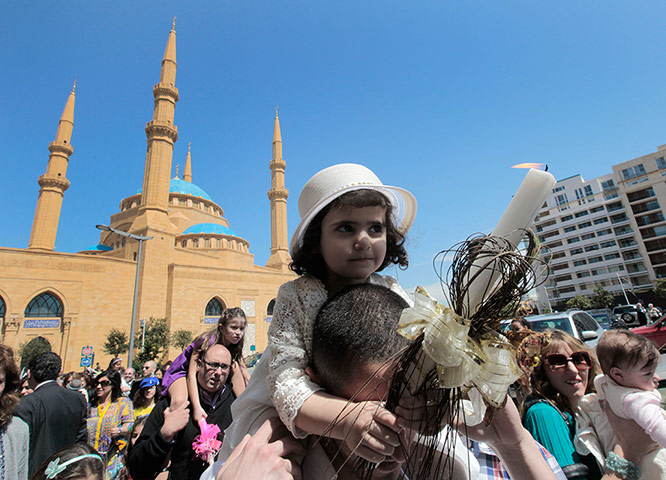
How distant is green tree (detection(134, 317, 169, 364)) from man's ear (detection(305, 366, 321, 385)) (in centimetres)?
2321

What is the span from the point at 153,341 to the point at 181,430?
75.6ft

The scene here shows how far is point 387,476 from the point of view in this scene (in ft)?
3.18

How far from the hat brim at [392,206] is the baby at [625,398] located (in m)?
1.65

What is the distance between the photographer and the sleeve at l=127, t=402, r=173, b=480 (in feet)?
7.55

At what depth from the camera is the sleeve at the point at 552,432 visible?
6.81 feet

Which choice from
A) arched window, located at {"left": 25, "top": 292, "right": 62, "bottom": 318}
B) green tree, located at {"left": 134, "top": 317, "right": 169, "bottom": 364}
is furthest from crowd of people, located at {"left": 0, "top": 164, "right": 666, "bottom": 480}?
arched window, located at {"left": 25, "top": 292, "right": 62, "bottom": 318}

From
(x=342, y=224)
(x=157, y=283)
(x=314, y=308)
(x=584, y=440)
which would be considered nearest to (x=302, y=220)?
(x=342, y=224)

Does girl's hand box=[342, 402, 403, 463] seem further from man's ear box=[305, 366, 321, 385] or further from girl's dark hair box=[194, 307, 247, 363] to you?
girl's dark hair box=[194, 307, 247, 363]

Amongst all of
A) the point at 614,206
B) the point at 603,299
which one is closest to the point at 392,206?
the point at 603,299

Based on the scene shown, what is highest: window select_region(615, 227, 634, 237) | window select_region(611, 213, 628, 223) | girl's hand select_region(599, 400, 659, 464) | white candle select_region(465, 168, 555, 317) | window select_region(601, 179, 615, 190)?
window select_region(601, 179, 615, 190)

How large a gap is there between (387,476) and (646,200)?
58.6m

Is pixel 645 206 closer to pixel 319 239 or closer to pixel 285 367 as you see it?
pixel 319 239

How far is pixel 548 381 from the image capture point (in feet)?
8.20

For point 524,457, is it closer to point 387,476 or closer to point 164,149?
point 387,476
